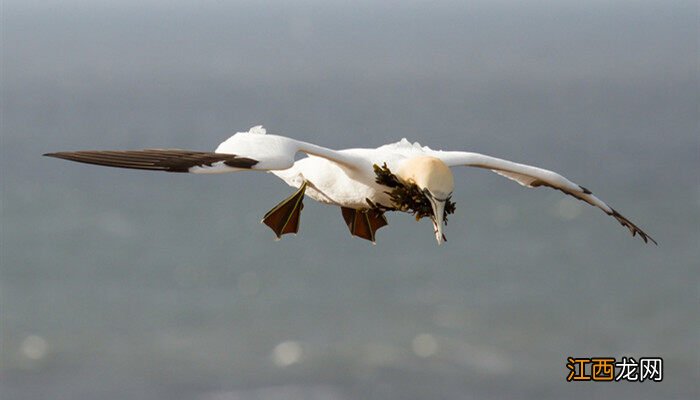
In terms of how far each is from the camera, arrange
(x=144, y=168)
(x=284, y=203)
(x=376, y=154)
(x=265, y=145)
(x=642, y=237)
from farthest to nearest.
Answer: (x=642, y=237)
(x=284, y=203)
(x=376, y=154)
(x=265, y=145)
(x=144, y=168)

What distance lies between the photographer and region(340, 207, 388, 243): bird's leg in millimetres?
17469

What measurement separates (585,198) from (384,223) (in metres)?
3.02

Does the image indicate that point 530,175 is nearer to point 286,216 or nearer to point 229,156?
point 286,216

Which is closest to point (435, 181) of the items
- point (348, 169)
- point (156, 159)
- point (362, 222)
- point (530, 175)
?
point (348, 169)

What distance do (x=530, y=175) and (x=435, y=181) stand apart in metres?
2.39

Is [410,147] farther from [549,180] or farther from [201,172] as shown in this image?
[201,172]

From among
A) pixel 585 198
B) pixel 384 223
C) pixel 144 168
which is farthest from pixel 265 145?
pixel 585 198

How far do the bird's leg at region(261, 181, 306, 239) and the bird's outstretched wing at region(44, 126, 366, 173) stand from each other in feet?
5.38

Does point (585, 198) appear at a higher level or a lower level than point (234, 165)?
higher

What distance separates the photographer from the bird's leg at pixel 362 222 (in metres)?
17.5

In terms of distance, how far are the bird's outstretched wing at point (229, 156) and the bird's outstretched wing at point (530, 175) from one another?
1412mm

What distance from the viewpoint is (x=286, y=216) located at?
55.6ft

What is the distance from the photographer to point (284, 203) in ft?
55.1

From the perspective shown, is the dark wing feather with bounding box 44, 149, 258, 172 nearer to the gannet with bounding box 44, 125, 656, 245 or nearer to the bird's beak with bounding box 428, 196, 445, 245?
the gannet with bounding box 44, 125, 656, 245
